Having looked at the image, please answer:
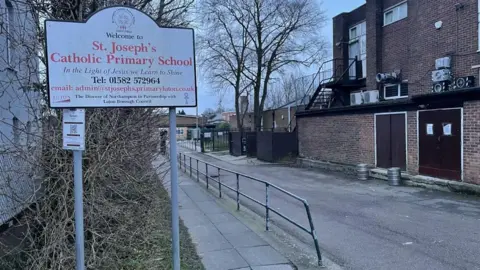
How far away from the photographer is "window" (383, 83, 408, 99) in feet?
60.2

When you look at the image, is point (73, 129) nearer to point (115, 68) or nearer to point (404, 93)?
point (115, 68)

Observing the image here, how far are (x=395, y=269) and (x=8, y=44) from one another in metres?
5.58

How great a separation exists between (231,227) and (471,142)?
26.3 ft

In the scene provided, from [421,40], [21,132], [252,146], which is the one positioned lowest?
[252,146]

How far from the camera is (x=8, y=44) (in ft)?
14.2

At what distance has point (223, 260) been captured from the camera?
504cm

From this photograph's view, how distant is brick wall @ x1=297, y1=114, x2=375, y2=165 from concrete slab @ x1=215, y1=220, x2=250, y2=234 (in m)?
10.0

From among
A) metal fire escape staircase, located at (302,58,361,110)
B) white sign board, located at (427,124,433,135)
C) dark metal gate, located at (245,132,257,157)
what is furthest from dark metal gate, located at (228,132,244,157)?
white sign board, located at (427,124,433,135)

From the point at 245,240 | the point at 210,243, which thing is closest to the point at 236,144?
the point at 245,240

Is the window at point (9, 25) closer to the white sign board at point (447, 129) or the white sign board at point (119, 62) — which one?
the white sign board at point (119, 62)

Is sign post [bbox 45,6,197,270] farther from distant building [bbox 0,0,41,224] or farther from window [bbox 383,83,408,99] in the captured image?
window [bbox 383,83,408,99]

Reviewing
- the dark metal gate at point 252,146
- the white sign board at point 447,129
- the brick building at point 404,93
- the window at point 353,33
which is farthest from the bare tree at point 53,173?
the dark metal gate at point 252,146

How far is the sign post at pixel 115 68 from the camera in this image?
321 centimetres

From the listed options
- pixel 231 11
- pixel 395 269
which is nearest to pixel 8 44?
pixel 395 269
